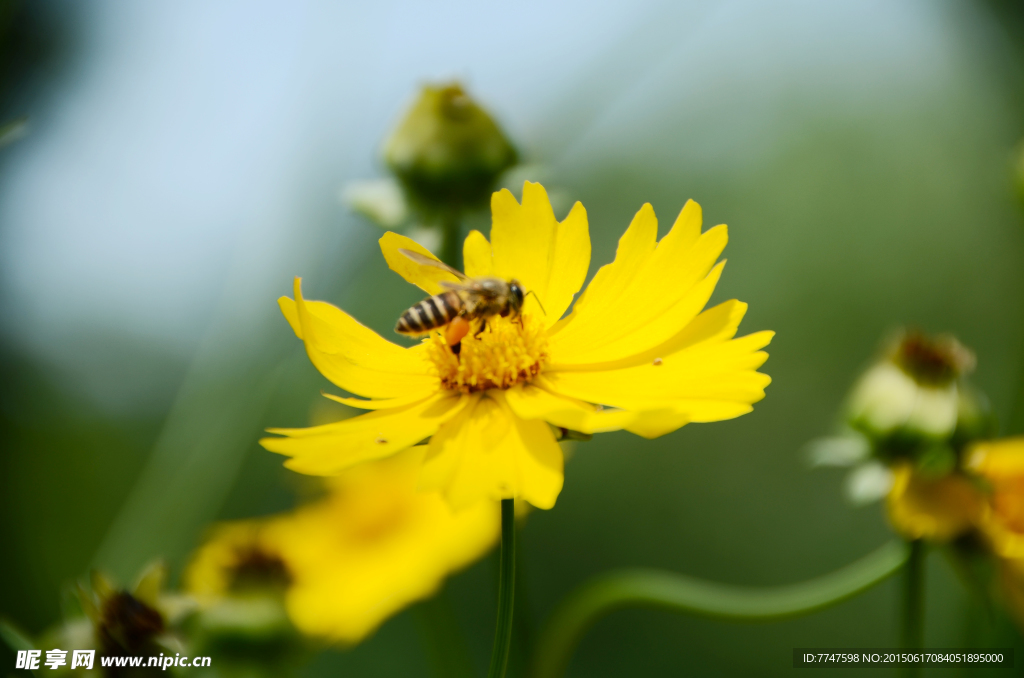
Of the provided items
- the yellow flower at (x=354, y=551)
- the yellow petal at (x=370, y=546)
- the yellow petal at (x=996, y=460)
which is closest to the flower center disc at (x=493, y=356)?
the yellow flower at (x=354, y=551)

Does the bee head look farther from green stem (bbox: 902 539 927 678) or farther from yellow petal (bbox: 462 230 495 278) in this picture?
green stem (bbox: 902 539 927 678)

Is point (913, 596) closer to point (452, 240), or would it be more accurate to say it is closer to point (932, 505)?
point (932, 505)

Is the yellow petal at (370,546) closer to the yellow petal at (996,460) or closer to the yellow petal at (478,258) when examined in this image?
the yellow petal at (478,258)

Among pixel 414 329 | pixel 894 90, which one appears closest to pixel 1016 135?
pixel 894 90

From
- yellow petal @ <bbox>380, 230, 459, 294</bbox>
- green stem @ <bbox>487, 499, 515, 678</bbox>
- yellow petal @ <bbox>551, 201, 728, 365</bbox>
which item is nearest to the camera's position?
green stem @ <bbox>487, 499, 515, 678</bbox>

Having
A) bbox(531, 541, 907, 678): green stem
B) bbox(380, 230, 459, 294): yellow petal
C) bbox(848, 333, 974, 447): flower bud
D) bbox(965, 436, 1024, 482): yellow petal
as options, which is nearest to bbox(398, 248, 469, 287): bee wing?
bbox(380, 230, 459, 294): yellow petal

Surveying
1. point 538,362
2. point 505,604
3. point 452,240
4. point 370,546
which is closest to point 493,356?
point 538,362
